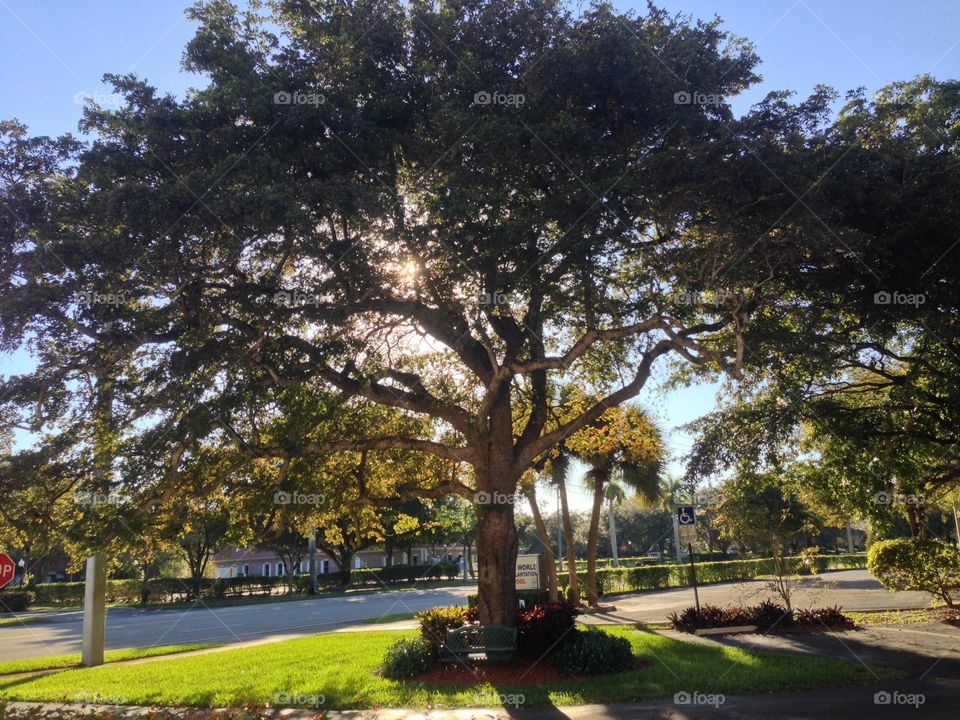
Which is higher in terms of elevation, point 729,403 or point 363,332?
point 363,332

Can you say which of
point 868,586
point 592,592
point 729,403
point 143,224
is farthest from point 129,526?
point 868,586

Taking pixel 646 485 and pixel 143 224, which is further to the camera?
pixel 646 485

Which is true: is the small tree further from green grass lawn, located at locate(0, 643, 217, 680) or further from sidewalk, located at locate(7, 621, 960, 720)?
green grass lawn, located at locate(0, 643, 217, 680)

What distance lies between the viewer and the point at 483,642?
13.0 meters

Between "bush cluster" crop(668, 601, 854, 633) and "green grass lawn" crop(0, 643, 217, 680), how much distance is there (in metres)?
13.4

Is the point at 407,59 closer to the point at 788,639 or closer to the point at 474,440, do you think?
the point at 474,440

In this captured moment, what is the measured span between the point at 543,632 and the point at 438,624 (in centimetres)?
225

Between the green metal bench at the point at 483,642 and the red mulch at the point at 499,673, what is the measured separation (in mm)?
173

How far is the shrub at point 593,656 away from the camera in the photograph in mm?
12234

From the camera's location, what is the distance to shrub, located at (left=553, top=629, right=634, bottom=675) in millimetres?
12234

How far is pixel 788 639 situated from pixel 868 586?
20099 mm

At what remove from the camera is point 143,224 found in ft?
32.3

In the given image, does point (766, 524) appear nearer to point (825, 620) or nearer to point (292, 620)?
point (825, 620)

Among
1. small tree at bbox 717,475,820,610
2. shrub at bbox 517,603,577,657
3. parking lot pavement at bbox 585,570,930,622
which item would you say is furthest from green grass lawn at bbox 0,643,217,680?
small tree at bbox 717,475,820,610
